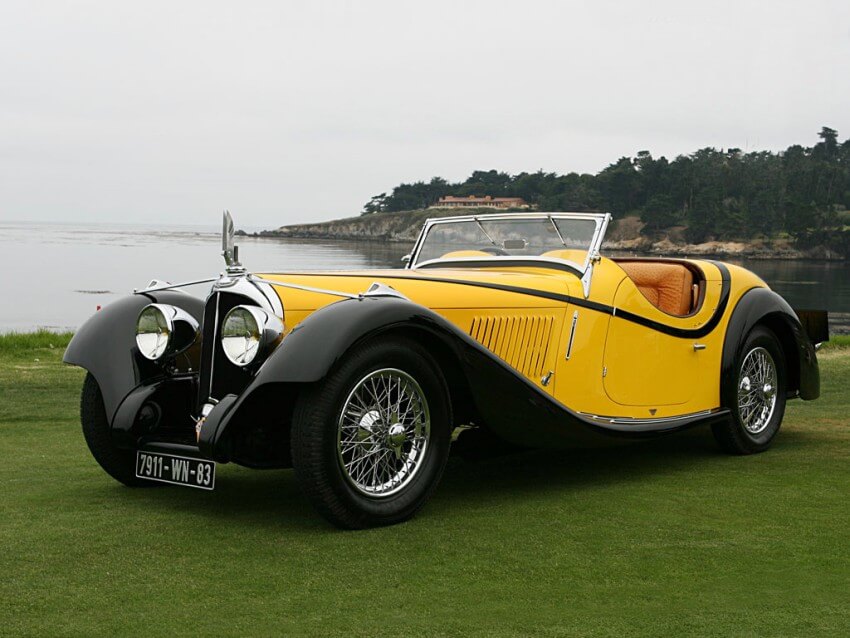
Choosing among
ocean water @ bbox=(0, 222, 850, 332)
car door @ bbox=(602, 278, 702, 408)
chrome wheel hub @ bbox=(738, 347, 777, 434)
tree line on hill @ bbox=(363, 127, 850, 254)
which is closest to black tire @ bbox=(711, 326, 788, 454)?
chrome wheel hub @ bbox=(738, 347, 777, 434)

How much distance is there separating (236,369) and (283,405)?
1.46 feet

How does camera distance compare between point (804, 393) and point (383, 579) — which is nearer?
point (383, 579)

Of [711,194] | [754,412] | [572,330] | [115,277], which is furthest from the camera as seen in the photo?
[711,194]

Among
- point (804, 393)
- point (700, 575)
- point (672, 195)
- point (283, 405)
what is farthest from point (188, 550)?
point (672, 195)

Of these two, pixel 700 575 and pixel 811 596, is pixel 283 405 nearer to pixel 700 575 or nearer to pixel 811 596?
pixel 700 575

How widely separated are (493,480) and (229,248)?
7.35ft

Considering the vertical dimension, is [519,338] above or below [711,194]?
below

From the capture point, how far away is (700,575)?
421 cm

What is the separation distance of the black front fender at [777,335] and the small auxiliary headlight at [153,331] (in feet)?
13.2

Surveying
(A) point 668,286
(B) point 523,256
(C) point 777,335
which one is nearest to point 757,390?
(C) point 777,335

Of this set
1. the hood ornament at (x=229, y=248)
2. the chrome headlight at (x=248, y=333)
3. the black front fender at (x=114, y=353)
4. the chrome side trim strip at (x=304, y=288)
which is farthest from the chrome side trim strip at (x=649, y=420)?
the black front fender at (x=114, y=353)

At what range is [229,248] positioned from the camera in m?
5.38

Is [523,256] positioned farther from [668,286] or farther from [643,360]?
[668,286]

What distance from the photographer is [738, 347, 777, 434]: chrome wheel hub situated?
24.8ft
